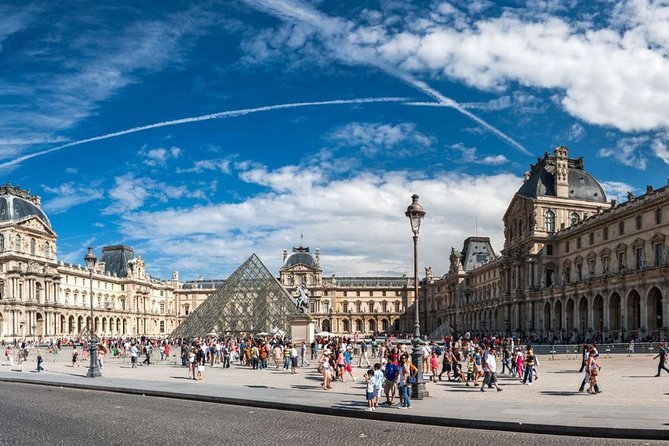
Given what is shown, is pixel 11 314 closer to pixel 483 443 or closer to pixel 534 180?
pixel 534 180

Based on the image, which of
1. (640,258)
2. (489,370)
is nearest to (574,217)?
(640,258)

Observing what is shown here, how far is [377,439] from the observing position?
487 inches

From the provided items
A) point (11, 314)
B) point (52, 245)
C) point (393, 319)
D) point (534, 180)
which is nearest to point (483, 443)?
point (534, 180)

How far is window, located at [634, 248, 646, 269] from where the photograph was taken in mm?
46847

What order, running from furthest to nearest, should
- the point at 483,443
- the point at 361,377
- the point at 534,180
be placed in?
the point at 534,180 → the point at 361,377 → the point at 483,443

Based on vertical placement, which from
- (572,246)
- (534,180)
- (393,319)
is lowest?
(393,319)

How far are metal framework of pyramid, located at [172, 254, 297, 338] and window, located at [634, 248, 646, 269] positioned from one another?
24.6m

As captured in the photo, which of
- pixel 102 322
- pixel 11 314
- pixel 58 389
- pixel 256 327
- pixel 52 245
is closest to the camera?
pixel 58 389

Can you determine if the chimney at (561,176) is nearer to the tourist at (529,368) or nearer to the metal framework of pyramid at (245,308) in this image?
the metal framework of pyramid at (245,308)

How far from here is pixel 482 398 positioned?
18109 mm

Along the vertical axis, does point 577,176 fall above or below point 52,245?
above

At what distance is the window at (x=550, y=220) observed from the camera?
64.2 m

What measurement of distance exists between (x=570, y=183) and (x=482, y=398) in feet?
173

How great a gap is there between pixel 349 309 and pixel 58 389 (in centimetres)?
10128
